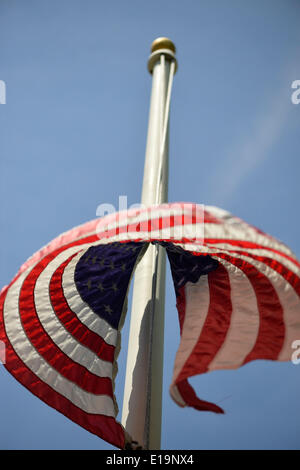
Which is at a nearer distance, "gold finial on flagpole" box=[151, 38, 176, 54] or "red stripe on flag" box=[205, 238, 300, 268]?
"red stripe on flag" box=[205, 238, 300, 268]

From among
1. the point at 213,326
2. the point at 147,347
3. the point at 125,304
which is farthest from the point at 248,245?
the point at 125,304

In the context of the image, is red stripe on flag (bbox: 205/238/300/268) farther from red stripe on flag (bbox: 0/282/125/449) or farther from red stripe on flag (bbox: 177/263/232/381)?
red stripe on flag (bbox: 0/282/125/449)

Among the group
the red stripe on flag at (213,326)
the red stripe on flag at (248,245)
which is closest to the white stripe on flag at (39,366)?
the red stripe on flag at (213,326)

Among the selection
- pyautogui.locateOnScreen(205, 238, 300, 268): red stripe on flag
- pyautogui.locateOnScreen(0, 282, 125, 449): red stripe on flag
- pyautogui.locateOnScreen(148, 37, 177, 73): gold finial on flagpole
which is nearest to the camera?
pyautogui.locateOnScreen(205, 238, 300, 268): red stripe on flag

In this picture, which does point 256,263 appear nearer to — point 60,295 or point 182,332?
point 182,332

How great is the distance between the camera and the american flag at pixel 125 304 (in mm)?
4238

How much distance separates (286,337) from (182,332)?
1.20 meters

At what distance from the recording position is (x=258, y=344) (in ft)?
15.2

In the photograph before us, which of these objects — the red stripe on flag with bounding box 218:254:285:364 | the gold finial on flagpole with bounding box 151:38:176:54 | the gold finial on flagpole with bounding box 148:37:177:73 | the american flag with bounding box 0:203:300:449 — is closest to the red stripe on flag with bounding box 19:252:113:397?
the american flag with bounding box 0:203:300:449

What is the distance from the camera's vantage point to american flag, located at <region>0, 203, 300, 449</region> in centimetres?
424

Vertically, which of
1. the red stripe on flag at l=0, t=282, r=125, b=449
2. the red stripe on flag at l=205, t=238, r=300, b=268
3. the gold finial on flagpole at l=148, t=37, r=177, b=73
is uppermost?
the gold finial on flagpole at l=148, t=37, r=177, b=73

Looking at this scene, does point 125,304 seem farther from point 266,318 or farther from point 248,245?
point 248,245
